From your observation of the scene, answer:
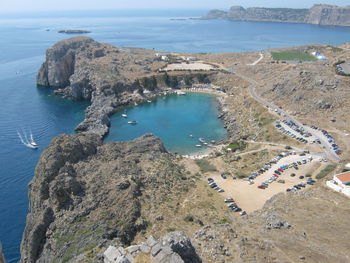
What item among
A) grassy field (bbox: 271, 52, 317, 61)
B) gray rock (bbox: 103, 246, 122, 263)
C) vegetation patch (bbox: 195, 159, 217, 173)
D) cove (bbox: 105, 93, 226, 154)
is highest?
gray rock (bbox: 103, 246, 122, 263)

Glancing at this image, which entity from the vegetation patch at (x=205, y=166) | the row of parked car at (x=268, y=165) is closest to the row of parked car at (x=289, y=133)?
the row of parked car at (x=268, y=165)

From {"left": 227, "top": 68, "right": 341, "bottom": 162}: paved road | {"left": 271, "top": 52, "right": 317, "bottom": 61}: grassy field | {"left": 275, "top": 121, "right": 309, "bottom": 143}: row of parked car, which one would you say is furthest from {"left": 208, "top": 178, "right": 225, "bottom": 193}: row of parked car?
{"left": 271, "top": 52, "right": 317, "bottom": 61}: grassy field

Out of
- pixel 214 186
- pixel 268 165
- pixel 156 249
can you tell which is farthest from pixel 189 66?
pixel 156 249

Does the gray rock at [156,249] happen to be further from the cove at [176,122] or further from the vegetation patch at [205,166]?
the cove at [176,122]

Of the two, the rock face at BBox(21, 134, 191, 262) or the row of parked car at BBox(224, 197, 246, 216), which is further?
the row of parked car at BBox(224, 197, 246, 216)

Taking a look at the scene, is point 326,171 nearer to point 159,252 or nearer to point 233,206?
point 233,206

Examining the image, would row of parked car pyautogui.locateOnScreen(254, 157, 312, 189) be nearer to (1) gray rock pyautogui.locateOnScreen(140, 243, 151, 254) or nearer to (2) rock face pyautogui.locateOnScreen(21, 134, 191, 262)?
(2) rock face pyautogui.locateOnScreen(21, 134, 191, 262)
